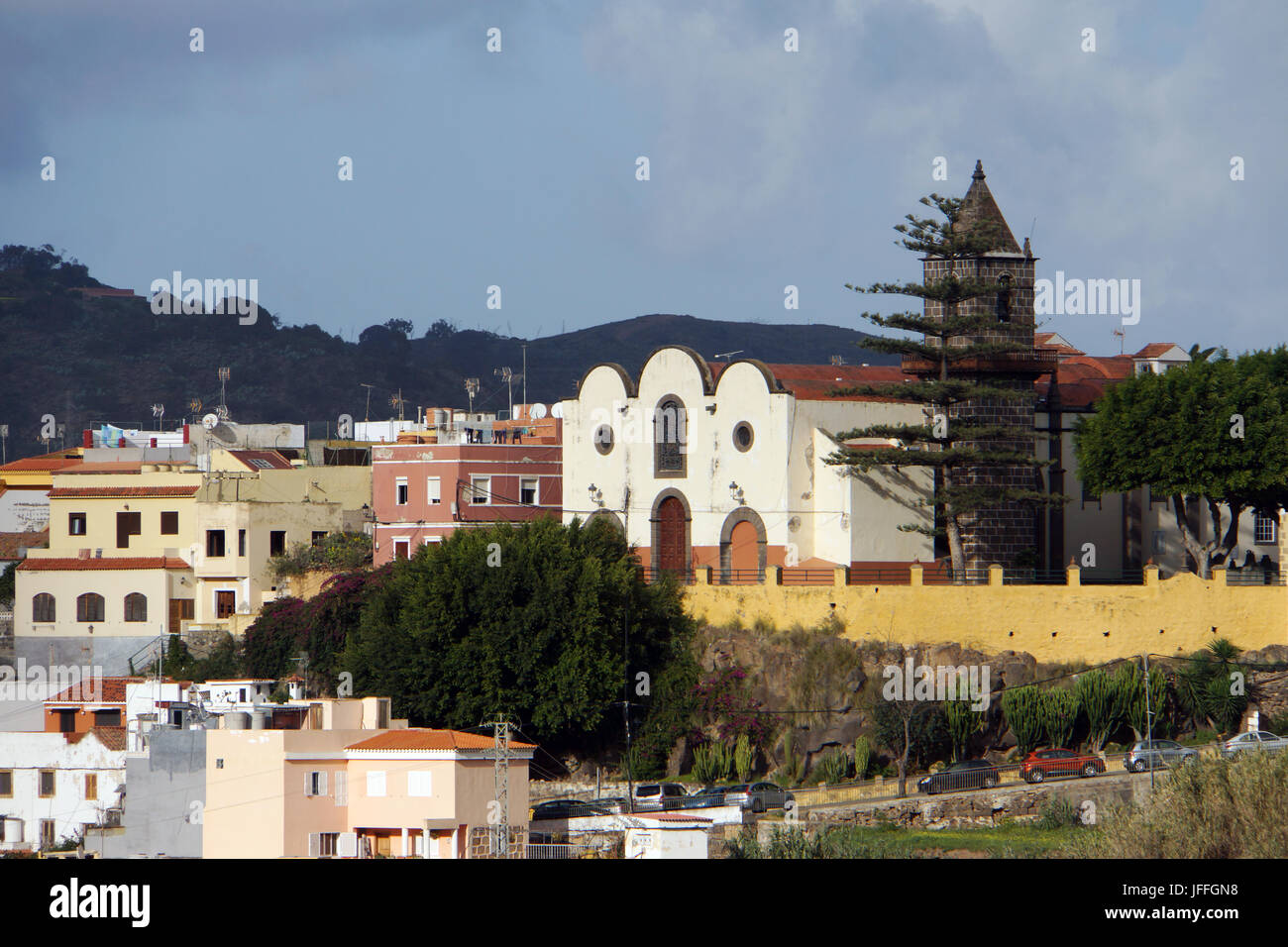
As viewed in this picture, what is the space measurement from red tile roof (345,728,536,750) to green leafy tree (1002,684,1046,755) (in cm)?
1212

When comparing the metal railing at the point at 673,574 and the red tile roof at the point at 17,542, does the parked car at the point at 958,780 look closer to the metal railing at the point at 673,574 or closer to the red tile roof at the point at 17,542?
the metal railing at the point at 673,574

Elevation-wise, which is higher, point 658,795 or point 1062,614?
point 1062,614

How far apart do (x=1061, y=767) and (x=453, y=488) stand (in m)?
23.3

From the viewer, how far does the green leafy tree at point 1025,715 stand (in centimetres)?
4731

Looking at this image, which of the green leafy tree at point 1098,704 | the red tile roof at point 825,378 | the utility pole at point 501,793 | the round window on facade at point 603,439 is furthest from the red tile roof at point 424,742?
the round window on facade at point 603,439

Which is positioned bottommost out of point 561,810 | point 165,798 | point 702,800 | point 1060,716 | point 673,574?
point 561,810

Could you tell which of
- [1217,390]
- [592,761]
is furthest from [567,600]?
[1217,390]

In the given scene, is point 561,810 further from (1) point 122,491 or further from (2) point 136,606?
(1) point 122,491

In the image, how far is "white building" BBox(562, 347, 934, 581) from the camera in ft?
173

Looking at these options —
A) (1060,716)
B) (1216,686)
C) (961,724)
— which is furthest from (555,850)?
(1216,686)

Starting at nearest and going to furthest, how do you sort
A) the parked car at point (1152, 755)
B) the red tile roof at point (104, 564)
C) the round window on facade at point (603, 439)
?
the parked car at point (1152, 755) < the round window on facade at point (603, 439) < the red tile roof at point (104, 564)

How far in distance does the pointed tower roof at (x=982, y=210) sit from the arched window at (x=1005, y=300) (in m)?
0.78

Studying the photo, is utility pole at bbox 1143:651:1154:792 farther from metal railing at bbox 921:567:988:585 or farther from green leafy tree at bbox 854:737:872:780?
green leafy tree at bbox 854:737:872:780

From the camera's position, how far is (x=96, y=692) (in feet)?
176
